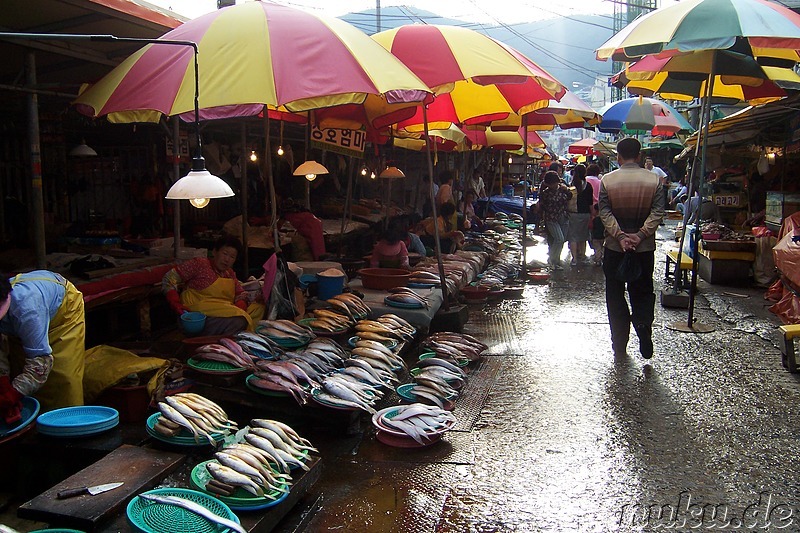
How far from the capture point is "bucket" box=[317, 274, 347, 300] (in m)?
7.09

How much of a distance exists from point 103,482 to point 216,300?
9.10 feet

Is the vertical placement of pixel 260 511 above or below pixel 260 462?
below

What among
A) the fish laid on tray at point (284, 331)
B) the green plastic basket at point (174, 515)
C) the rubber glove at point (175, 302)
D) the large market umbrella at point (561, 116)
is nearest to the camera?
the green plastic basket at point (174, 515)

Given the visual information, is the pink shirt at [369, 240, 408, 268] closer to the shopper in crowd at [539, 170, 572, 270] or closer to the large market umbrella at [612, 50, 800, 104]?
the large market umbrella at [612, 50, 800, 104]

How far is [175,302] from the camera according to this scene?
579cm

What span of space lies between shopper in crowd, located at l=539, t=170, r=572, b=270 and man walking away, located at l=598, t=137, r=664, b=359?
21.1ft

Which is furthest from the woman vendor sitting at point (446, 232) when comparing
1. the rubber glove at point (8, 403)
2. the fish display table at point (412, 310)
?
the rubber glove at point (8, 403)

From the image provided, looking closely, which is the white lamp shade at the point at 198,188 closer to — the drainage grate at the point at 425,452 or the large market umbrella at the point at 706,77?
the drainage grate at the point at 425,452

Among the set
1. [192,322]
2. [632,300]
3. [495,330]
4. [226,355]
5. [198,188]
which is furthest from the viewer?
[495,330]

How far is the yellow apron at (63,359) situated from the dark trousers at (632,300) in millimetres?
5076

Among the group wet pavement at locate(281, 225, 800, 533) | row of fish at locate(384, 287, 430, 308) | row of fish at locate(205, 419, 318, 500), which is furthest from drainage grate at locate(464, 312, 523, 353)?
row of fish at locate(205, 419, 318, 500)

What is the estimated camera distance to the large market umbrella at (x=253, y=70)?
15.3 ft

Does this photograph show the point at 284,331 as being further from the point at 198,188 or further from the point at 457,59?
the point at 457,59


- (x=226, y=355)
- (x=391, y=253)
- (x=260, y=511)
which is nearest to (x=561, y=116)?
(x=391, y=253)
